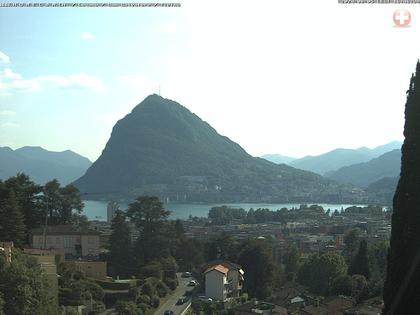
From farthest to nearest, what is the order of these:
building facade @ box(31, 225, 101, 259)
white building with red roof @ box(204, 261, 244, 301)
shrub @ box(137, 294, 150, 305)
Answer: building facade @ box(31, 225, 101, 259)
white building with red roof @ box(204, 261, 244, 301)
shrub @ box(137, 294, 150, 305)

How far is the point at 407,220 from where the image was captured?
22.2 feet

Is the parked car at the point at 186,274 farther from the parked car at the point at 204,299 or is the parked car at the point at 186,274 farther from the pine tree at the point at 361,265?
the pine tree at the point at 361,265

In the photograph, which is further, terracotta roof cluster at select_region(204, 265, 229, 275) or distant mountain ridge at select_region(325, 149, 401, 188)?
distant mountain ridge at select_region(325, 149, 401, 188)

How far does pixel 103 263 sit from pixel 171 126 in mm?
92874

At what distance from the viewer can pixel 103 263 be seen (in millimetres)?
17672

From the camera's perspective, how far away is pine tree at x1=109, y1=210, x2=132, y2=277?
1952cm

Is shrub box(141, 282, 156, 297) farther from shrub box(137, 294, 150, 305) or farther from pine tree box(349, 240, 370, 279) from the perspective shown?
pine tree box(349, 240, 370, 279)

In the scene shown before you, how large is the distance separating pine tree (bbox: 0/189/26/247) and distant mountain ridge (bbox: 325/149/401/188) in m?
104

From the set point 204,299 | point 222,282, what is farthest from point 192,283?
point 204,299

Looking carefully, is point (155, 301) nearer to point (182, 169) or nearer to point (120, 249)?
point (120, 249)

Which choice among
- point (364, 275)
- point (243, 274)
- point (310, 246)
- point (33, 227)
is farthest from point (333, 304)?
point (310, 246)

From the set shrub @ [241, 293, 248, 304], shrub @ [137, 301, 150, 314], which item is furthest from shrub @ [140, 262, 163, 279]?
shrub @ [137, 301, 150, 314]

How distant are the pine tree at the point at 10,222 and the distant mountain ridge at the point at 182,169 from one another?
70096 millimetres

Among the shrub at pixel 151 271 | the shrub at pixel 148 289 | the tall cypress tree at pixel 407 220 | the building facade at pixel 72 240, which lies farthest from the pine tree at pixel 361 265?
the tall cypress tree at pixel 407 220
